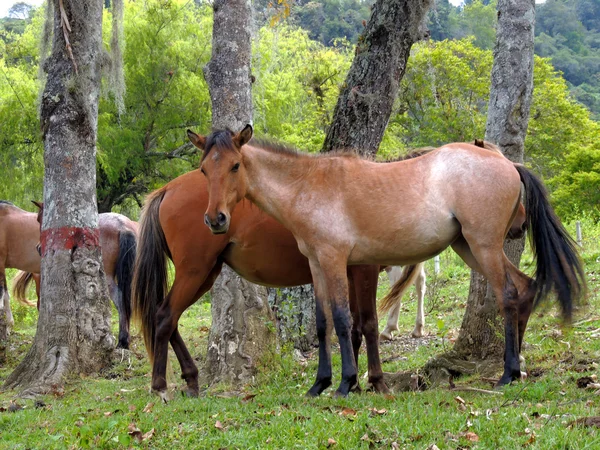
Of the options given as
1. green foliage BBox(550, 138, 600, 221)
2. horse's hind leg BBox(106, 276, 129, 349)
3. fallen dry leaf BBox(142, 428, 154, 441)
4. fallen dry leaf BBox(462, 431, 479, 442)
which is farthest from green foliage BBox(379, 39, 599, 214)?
fallen dry leaf BBox(462, 431, 479, 442)

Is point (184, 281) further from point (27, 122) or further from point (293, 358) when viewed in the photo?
point (27, 122)

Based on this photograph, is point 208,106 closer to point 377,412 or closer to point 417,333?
point 417,333

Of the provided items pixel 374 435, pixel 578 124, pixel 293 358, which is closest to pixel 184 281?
pixel 293 358

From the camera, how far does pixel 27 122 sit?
21922mm

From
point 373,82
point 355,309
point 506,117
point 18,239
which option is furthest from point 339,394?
point 18,239

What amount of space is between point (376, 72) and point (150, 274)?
3861 mm

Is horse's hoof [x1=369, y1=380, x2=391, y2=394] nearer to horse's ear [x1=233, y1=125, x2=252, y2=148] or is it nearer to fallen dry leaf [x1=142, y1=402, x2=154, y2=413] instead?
fallen dry leaf [x1=142, y1=402, x2=154, y2=413]

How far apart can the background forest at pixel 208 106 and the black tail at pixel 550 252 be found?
4.42 m

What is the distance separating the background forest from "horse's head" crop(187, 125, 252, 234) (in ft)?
12.3

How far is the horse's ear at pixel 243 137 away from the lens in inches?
217

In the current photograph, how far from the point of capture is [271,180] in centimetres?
581

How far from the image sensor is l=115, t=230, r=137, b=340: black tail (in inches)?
423

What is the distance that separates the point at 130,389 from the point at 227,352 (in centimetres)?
123

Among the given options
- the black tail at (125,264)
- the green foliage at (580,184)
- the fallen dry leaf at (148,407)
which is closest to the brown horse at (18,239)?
the black tail at (125,264)
